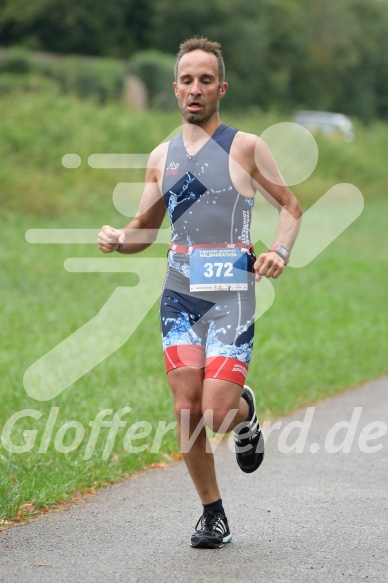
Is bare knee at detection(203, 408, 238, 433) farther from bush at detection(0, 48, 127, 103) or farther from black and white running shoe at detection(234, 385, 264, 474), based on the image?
bush at detection(0, 48, 127, 103)

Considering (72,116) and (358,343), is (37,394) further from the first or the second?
(72,116)

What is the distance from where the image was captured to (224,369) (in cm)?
561

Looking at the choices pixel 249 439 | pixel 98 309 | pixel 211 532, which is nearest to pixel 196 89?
pixel 249 439

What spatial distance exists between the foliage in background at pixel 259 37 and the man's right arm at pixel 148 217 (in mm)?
45710

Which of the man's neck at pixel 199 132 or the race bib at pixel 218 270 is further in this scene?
the man's neck at pixel 199 132

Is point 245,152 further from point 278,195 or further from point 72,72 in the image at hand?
point 72,72

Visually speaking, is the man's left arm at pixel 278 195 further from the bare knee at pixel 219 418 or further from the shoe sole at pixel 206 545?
the shoe sole at pixel 206 545

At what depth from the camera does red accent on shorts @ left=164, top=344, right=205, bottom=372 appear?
5676 millimetres

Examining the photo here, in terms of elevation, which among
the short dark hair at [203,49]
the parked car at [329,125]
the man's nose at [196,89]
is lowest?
the man's nose at [196,89]

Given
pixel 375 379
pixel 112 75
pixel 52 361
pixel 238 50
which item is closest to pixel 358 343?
pixel 375 379

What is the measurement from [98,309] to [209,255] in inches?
377

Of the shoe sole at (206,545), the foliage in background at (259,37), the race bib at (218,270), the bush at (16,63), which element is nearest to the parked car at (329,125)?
the foliage in background at (259,37)

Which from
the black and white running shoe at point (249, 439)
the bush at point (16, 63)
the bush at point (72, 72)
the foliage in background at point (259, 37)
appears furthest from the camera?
the foliage in background at point (259, 37)

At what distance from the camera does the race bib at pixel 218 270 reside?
5688 millimetres
